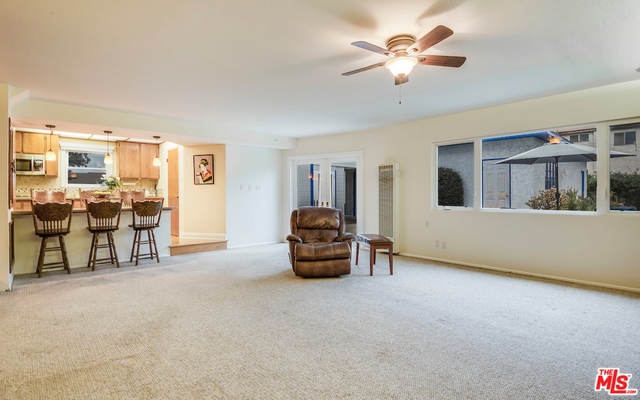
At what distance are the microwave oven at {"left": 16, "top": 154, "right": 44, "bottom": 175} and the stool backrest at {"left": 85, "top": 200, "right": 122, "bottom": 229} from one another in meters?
3.15

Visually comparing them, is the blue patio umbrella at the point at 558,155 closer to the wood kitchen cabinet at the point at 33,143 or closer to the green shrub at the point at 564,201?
the green shrub at the point at 564,201

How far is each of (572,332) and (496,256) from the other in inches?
93.2

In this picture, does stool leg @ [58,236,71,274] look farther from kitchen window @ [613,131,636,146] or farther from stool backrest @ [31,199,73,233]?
kitchen window @ [613,131,636,146]

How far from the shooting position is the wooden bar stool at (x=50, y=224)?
4.40 metres

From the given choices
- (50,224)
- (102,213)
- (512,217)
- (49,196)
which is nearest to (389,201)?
(512,217)

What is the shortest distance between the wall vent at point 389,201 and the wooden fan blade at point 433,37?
3.66 m

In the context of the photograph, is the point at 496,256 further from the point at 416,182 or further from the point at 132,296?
the point at 132,296

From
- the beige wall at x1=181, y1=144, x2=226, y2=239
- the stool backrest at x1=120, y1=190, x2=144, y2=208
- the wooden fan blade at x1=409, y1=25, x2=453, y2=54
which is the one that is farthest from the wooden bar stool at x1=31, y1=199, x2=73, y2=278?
the wooden fan blade at x1=409, y1=25, x2=453, y2=54

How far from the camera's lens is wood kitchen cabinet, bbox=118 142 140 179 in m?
8.07

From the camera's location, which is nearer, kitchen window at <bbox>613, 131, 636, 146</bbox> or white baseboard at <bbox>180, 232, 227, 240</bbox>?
kitchen window at <bbox>613, 131, 636, 146</bbox>

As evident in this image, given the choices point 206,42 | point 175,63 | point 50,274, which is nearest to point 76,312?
point 50,274

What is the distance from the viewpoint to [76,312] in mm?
3227

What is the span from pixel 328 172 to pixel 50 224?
494 centimetres

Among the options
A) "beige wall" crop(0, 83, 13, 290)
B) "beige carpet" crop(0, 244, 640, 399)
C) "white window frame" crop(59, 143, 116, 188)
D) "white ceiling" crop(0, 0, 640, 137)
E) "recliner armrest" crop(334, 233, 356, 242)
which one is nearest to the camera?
"beige carpet" crop(0, 244, 640, 399)
